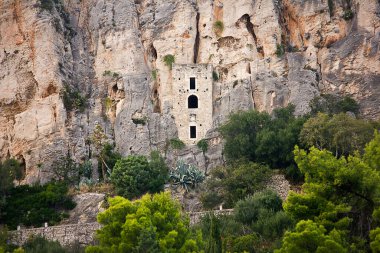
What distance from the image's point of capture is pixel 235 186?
41531 mm

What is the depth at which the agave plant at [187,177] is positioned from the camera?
44606mm

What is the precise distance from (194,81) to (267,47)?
5961 millimetres

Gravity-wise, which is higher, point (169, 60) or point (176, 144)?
point (169, 60)

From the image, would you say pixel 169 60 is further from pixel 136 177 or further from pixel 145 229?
pixel 145 229

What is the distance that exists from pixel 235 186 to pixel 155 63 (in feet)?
52.7

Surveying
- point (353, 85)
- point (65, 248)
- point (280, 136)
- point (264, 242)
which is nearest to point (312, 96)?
point (353, 85)

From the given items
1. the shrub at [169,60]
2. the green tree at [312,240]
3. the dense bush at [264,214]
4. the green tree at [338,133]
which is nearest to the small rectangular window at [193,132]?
the shrub at [169,60]

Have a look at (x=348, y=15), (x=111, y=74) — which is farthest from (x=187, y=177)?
(x=348, y=15)

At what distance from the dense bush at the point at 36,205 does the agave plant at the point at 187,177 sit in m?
6.59

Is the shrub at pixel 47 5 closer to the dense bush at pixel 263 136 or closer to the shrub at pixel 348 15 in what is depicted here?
the dense bush at pixel 263 136

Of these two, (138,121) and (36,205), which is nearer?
(36,205)

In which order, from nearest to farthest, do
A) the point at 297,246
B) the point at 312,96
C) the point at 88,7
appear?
the point at 297,246 → the point at 312,96 → the point at 88,7

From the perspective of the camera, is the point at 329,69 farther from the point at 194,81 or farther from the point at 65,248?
the point at 65,248

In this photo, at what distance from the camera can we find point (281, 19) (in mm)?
54500
